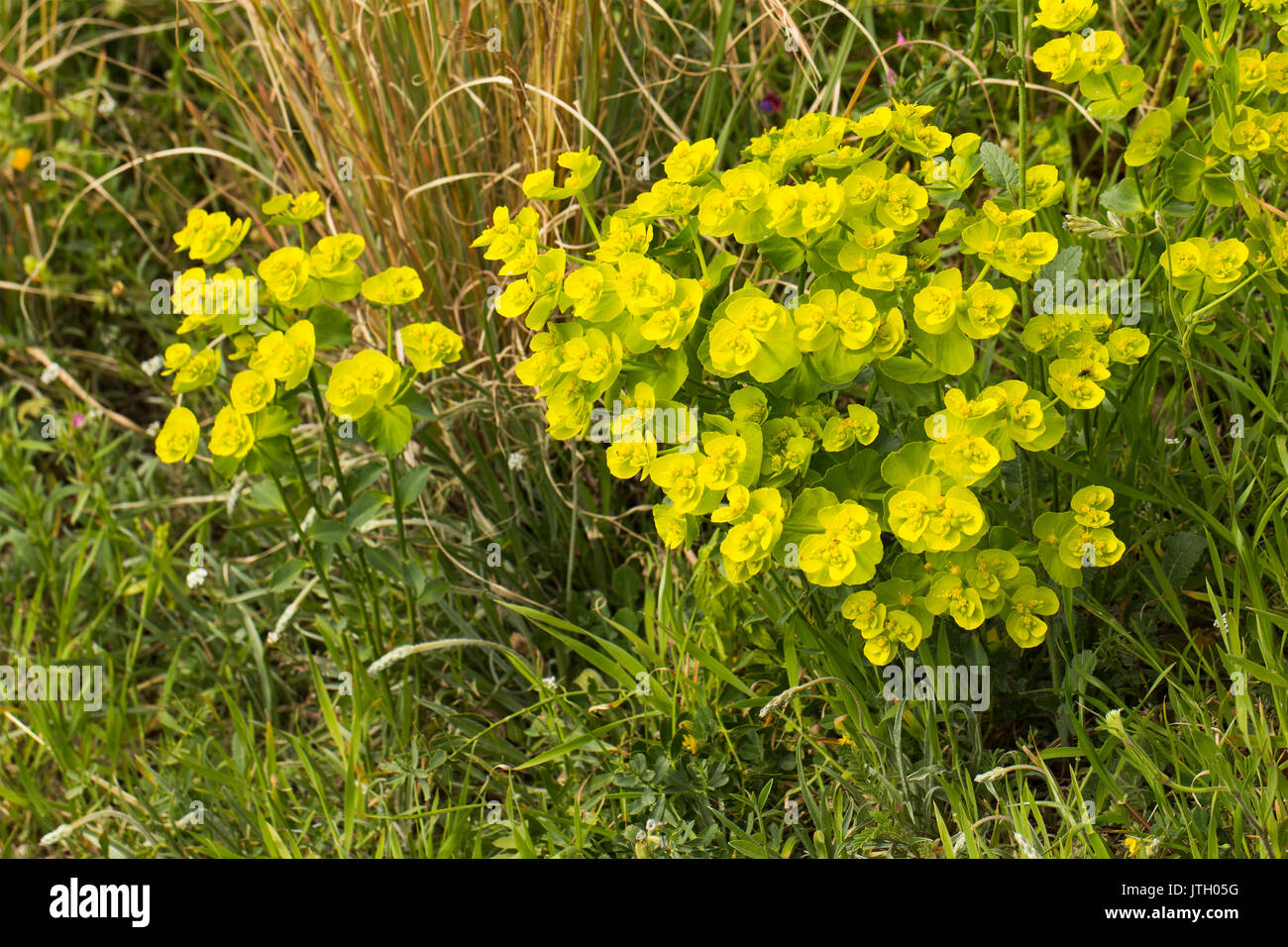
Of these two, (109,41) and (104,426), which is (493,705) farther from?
(109,41)

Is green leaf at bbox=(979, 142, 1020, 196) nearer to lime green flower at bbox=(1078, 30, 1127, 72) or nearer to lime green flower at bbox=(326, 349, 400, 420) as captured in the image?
lime green flower at bbox=(1078, 30, 1127, 72)

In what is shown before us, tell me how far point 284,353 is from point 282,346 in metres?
0.01

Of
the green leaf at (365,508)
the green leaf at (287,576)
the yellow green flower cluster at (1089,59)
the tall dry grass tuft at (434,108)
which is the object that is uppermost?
the tall dry grass tuft at (434,108)

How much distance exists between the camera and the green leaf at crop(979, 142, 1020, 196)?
4.69 ft

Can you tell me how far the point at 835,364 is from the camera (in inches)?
50.0

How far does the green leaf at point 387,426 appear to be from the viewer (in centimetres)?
151

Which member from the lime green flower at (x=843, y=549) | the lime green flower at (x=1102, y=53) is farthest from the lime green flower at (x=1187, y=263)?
the lime green flower at (x=843, y=549)

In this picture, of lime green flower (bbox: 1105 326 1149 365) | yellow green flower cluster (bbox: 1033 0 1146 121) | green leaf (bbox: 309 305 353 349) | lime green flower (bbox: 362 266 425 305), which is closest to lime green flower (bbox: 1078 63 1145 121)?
yellow green flower cluster (bbox: 1033 0 1146 121)

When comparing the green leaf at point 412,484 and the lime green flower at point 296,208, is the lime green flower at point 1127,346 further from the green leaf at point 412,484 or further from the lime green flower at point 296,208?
the lime green flower at point 296,208

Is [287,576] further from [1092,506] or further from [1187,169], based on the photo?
[1187,169]

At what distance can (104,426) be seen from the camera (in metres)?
2.31

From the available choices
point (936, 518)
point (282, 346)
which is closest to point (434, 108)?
point (282, 346)

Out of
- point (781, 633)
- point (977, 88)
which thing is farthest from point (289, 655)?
point (977, 88)

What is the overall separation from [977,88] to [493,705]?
1362 mm
